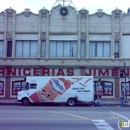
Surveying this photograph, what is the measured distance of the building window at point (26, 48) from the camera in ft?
128

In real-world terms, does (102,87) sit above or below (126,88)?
above

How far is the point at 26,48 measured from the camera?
38875 millimetres

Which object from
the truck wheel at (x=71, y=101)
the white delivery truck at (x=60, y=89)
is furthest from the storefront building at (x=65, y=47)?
the truck wheel at (x=71, y=101)

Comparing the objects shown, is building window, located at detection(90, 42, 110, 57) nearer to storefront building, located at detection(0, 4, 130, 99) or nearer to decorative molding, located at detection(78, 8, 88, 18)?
storefront building, located at detection(0, 4, 130, 99)

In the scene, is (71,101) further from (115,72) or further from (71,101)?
(115,72)

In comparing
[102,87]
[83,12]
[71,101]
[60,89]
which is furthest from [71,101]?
[83,12]

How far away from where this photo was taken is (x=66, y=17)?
38875 millimetres

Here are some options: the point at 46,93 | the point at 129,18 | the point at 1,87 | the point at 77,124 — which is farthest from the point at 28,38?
the point at 77,124

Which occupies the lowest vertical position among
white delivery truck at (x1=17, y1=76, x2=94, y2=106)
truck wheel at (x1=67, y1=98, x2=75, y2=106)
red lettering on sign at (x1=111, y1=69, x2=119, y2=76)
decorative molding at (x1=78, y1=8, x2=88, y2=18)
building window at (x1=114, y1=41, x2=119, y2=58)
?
truck wheel at (x1=67, y1=98, x2=75, y2=106)

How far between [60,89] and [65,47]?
8.04 meters

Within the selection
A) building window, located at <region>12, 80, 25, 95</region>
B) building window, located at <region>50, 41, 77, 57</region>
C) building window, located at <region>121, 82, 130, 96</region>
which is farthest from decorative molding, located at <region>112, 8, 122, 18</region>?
building window, located at <region>12, 80, 25, 95</region>

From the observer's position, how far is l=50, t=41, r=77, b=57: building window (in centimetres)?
3881

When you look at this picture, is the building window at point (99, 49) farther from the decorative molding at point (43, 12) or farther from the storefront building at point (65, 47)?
the decorative molding at point (43, 12)

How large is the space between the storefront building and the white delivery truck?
6.46m
